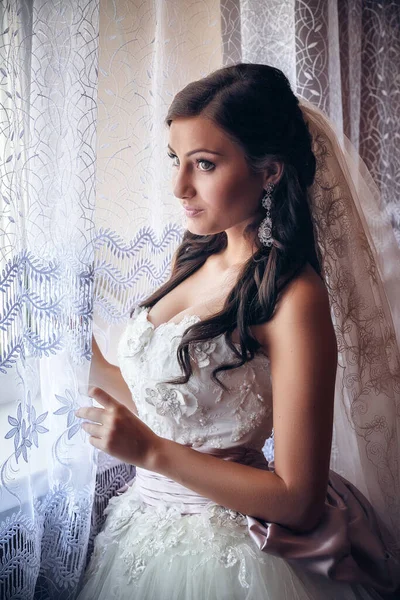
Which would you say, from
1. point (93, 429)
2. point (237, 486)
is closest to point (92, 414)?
point (93, 429)

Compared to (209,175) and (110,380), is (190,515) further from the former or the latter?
(209,175)

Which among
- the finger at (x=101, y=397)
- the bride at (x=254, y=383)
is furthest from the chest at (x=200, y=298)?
the finger at (x=101, y=397)

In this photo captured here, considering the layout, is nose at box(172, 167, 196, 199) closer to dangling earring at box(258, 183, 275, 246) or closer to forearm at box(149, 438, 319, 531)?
dangling earring at box(258, 183, 275, 246)

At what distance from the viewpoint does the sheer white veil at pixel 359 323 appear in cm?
117

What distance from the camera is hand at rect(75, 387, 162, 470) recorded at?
36.9 inches

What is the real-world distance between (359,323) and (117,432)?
54 cm

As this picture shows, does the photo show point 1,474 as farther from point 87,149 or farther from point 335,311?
point 335,311

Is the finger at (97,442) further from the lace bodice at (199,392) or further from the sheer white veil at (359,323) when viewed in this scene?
the sheer white veil at (359,323)

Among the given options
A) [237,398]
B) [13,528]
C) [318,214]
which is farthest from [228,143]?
[13,528]

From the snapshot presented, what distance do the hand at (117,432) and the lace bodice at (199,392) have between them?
114 millimetres

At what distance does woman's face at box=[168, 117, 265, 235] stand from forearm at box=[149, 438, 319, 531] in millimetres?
412

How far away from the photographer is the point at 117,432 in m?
0.94

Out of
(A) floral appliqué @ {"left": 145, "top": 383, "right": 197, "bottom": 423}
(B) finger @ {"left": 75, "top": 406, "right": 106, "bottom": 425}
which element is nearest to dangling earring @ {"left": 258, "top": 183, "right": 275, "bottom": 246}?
(A) floral appliqué @ {"left": 145, "top": 383, "right": 197, "bottom": 423}

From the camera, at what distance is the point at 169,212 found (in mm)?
1271
